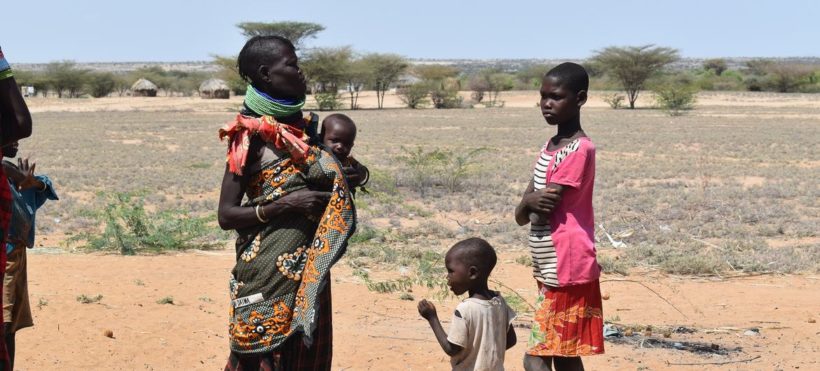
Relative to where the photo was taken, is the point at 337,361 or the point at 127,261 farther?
the point at 127,261

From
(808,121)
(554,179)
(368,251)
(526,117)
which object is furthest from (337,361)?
(526,117)

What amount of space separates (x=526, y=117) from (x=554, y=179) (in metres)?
34.1

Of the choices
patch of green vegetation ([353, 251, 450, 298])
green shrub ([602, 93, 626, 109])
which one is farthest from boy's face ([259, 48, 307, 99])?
green shrub ([602, 93, 626, 109])

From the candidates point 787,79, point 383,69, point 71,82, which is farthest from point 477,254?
point 71,82

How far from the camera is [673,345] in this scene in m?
5.57

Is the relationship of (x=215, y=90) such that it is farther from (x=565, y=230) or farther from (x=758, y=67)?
(x=565, y=230)

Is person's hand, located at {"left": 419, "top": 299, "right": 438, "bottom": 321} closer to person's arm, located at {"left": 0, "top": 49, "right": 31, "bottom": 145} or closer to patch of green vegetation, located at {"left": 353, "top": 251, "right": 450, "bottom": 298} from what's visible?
person's arm, located at {"left": 0, "top": 49, "right": 31, "bottom": 145}

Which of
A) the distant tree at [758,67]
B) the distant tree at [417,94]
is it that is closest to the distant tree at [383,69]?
the distant tree at [417,94]

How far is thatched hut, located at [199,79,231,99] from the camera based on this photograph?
2359 inches

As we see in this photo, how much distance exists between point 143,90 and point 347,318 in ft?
200

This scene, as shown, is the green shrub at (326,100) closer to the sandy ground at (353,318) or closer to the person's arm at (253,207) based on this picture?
the sandy ground at (353,318)

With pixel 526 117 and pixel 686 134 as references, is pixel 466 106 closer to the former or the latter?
pixel 526 117

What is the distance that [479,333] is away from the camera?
3.61 m

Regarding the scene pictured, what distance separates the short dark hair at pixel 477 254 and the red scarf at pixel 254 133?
0.80m
